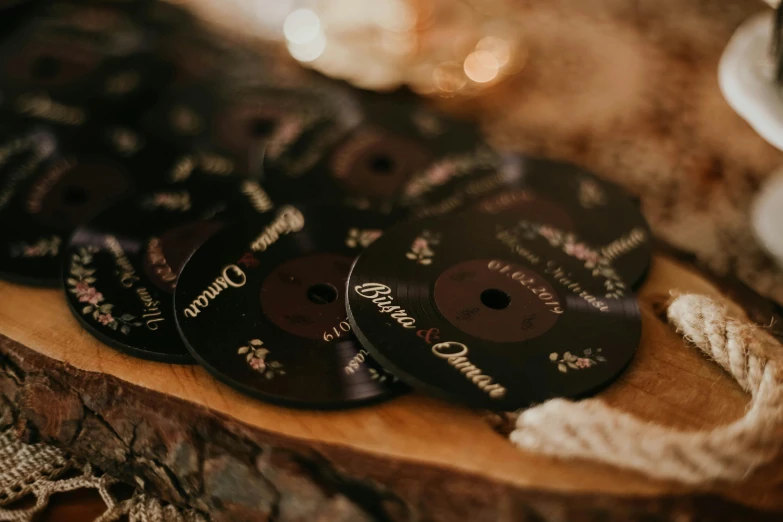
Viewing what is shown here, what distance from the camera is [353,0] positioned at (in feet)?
4.67

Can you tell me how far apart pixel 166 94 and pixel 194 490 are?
0.70 m

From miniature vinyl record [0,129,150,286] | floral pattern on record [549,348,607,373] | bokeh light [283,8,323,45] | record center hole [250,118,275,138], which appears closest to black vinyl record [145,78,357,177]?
record center hole [250,118,275,138]

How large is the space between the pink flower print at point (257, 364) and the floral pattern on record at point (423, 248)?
0.62 feet

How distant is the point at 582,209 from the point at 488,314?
26 centimetres

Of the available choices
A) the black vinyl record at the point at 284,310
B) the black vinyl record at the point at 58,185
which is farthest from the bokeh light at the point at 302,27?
the black vinyl record at the point at 284,310

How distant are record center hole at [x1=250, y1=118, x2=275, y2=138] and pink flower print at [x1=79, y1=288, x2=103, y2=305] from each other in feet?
1.28

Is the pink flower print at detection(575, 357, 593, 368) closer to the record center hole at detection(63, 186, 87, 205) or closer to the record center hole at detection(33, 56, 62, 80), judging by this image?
the record center hole at detection(63, 186, 87, 205)

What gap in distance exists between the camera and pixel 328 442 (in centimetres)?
59

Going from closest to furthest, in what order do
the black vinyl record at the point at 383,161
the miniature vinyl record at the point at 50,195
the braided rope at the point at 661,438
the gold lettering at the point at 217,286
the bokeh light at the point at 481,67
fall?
the braided rope at the point at 661,438, the gold lettering at the point at 217,286, the miniature vinyl record at the point at 50,195, the black vinyl record at the point at 383,161, the bokeh light at the point at 481,67

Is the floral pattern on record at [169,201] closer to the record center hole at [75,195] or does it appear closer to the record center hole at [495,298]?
the record center hole at [75,195]

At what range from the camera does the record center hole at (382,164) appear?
95 centimetres

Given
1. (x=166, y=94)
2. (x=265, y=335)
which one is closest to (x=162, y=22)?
(x=166, y=94)

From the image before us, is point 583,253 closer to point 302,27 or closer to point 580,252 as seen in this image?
point 580,252

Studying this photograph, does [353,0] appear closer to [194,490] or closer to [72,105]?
[72,105]
